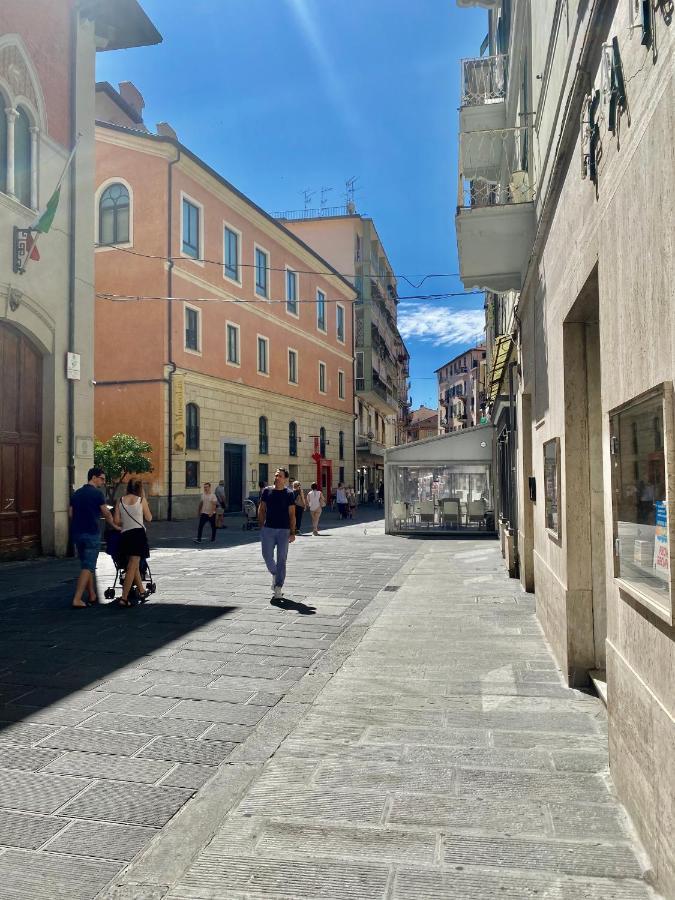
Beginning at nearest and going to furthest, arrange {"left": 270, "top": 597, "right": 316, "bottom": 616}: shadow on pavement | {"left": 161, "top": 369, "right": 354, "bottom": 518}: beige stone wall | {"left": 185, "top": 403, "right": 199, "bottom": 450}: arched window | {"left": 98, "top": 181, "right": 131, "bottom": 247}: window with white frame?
{"left": 270, "top": 597, "right": 316, "bottom": 616}: shadow on pavement → {"left": 98, "top": 181, "right": 131, "bottom": 247}: window with white frame → {"left": 161, "top": 369, "right": 354, "bottom": 518}: beige stone wall → {"left": 185, "top": 403, "right": 199, "bottom": 450}: arched window

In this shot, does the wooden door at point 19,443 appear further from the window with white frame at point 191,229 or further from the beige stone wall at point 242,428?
the window with white frame at point 191,229

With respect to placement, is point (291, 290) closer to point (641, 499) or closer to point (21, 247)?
point (21, 247)

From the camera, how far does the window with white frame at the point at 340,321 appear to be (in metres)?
42.8

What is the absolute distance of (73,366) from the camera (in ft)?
49.6

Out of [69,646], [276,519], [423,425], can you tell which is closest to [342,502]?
[276,519]

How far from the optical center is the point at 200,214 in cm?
2738

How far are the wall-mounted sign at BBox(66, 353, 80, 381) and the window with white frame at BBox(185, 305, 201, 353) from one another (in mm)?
11412

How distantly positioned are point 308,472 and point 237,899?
3487cm

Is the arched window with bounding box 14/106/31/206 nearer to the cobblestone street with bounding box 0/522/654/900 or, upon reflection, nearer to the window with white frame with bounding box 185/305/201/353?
the cobblestone street with bounding box 0/522/654/900

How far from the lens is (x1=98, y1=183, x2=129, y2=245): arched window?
25.8 meters

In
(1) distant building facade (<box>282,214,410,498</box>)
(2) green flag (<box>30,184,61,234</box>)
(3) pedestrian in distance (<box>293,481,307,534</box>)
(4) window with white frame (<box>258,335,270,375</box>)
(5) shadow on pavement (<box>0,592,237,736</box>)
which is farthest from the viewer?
(1) distant building facade (<box>282,214,410,498</box>)

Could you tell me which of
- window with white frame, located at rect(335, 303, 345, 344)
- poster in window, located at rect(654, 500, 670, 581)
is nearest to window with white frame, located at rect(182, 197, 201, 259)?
window with white frame, located at rect(335, 303, 345, 344)

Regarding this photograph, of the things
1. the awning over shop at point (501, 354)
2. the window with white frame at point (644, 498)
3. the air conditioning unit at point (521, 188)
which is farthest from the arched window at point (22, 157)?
the window with white frame at point (644, 498)

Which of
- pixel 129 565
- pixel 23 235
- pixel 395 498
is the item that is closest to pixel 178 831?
pixel 129 565
